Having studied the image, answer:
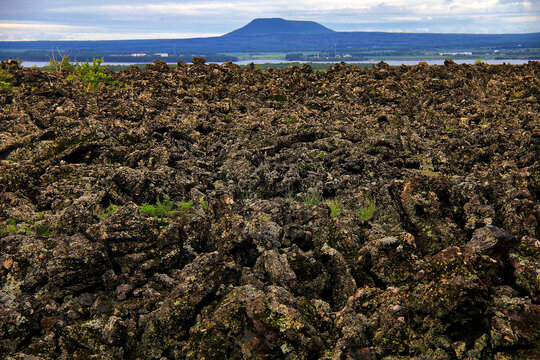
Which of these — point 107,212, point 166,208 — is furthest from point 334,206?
point 107,212

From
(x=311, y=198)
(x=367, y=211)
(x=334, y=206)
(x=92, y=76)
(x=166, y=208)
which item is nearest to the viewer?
(x=367, y=211)

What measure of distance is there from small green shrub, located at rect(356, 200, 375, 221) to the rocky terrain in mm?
37

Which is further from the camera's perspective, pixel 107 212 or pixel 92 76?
pixel 92 76

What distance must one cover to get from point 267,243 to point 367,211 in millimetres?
3234

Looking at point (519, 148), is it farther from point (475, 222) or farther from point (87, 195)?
point (87, 195)

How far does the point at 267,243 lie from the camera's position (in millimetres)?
7867

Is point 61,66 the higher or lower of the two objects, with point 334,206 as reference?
higher

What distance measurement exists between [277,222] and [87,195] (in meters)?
4.86

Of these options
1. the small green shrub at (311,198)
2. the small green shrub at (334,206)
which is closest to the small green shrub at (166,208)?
the small green shrub at (311,198)

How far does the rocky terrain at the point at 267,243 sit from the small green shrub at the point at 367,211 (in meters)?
0.04

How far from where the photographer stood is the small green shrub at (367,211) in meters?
9.96

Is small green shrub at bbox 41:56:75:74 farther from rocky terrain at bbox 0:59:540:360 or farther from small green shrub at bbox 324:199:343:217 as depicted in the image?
small green shrub at bbox 324:199:343:217

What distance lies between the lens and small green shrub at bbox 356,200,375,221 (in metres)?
9.96

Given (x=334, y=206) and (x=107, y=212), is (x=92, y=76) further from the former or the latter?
(x=334, y=206)
